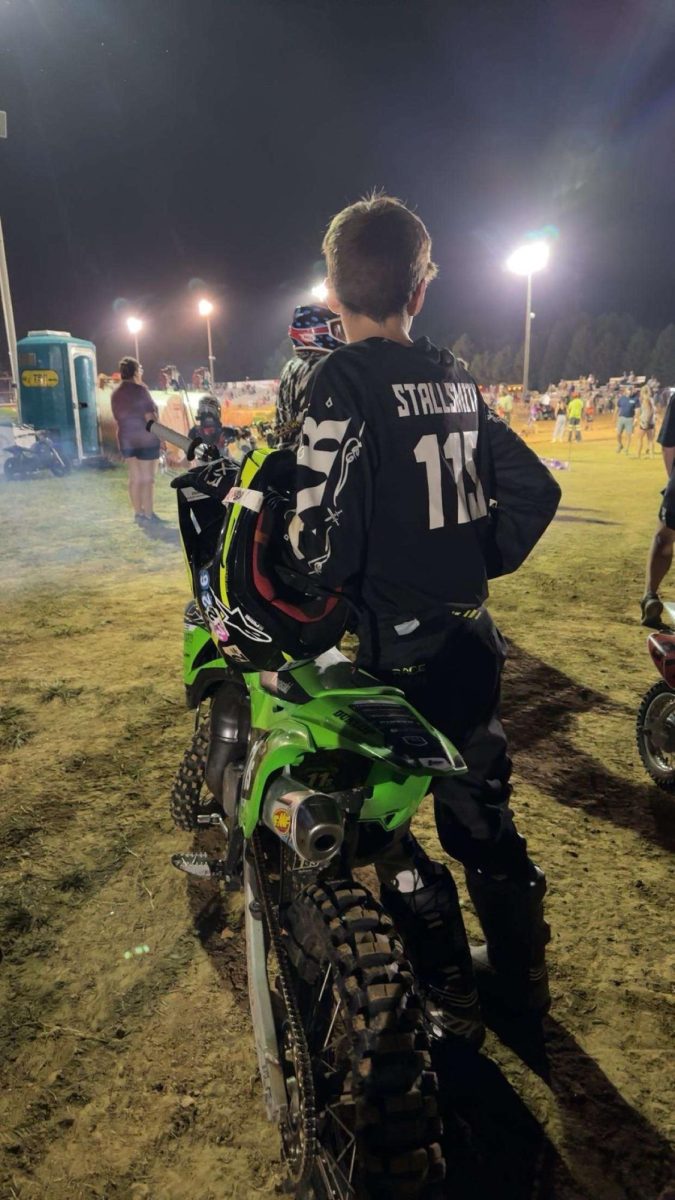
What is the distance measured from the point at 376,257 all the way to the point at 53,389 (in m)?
19.9

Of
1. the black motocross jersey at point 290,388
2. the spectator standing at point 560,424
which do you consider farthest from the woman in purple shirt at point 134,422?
the spectator standing at point 560,424

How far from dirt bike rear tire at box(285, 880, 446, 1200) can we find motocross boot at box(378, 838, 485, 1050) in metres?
0.58

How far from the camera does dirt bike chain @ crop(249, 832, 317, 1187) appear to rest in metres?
1.61

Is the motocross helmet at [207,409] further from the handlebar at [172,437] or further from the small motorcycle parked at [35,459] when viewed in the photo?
the handlebar at [172,437]

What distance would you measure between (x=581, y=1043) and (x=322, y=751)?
1455 mm

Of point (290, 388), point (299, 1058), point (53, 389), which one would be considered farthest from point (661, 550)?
point (53, 389)

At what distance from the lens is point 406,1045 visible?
1.52 metres

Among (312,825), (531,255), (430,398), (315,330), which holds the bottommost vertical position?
(312,825)

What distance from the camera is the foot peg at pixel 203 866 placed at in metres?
2.39

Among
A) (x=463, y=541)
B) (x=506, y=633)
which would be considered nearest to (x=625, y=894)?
(x=463, y=541)

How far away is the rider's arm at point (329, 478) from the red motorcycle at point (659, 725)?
7.88 feet

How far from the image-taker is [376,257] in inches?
79.8

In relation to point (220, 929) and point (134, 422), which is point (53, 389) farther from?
point (220, 929)

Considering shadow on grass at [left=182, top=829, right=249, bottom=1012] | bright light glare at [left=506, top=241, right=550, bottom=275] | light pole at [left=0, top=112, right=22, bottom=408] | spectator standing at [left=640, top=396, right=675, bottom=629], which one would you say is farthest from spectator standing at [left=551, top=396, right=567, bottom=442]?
shadow on grass at [left=182, top=829, right=249, bottom=1012]
